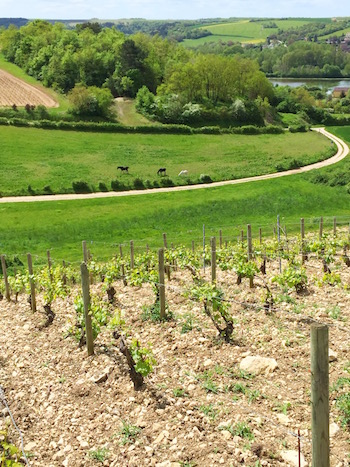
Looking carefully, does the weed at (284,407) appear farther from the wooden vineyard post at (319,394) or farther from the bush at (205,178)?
the bush at (205,178)

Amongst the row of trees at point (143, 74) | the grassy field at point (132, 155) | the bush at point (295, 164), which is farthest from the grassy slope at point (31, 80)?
the bush at point (295, 164)

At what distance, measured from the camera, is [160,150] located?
173 ft

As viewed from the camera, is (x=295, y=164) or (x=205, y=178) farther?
(x=295, y=164)

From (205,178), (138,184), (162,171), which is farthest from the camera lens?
(162,171)

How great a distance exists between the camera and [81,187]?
3981cm

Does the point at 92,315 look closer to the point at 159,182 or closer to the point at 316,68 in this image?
the point at 159,182

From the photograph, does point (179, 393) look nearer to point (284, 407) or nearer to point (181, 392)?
point (181, 392)

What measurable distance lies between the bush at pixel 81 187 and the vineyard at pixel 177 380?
1096 inches

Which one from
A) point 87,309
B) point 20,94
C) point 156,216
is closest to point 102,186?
point 156,216

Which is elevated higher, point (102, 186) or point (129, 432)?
point (129, 432)

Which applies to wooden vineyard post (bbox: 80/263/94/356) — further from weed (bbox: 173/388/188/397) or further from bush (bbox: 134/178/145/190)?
bush (bbox: 134/178/145/190)

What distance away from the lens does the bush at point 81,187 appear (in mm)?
39656

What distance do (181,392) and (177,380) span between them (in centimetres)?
43

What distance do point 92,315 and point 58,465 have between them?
358 centimetres
